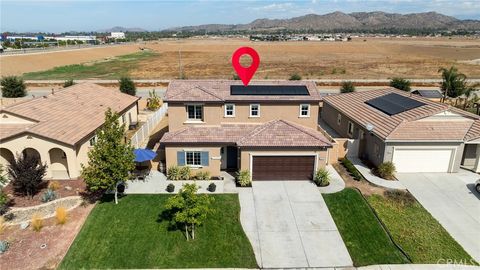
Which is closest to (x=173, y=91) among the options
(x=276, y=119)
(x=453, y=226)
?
(x=276, y=119)

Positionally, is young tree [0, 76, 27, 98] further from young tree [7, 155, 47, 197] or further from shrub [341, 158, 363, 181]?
shrub [341, 158, 363, 181]

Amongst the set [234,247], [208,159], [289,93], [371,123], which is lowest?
[234,247]

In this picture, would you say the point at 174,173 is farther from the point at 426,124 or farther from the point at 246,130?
the point at 426,124

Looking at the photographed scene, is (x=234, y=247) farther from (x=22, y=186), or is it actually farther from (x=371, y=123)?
(x=371, y=123)

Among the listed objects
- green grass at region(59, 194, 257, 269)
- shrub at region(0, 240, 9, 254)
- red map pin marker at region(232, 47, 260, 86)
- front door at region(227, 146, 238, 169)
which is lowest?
green grass at region(59, 194, 257, 269)

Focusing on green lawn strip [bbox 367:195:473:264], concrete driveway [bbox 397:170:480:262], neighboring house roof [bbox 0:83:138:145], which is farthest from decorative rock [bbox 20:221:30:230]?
concrete driveway [bbox 397:170:480:262]

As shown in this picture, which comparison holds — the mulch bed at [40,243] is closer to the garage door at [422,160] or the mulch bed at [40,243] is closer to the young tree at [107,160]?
the young tree at [107,160]

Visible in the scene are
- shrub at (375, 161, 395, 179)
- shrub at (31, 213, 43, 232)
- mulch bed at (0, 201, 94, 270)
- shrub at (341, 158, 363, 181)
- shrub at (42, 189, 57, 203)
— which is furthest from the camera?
shrub at (341, 158, 363, 181)
